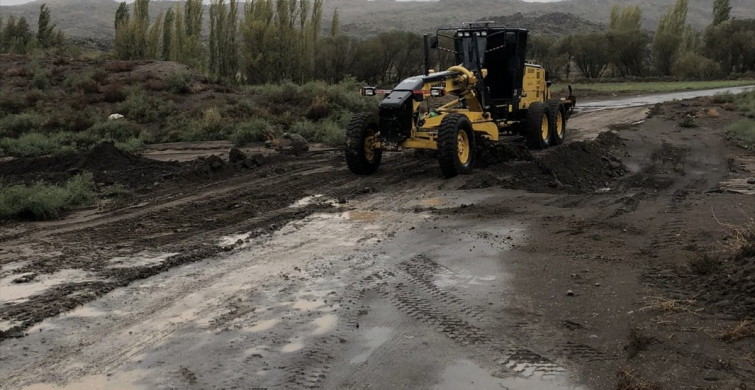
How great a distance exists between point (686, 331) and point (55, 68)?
2998 centimetres

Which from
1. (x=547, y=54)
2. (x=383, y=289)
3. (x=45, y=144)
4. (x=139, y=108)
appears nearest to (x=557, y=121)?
(x=383, y=289)

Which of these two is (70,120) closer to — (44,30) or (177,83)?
(177,83)

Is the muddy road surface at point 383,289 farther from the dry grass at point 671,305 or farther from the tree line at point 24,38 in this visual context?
the tree line at point 24,38

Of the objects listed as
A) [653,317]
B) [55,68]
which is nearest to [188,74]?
[55,68]

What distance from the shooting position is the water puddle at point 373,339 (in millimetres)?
5250

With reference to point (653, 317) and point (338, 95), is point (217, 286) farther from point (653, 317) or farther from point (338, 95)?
point (338, 95)

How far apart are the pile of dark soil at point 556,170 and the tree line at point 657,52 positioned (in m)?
51.7

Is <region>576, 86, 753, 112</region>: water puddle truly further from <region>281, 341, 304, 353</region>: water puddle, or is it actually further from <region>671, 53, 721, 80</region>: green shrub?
<region>281, 341, 304, 353</region>: water puddle

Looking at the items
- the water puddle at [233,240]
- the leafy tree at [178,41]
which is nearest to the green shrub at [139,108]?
the water puddle at [233,240]

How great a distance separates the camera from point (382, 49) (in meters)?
54.0

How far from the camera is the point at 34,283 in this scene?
6988 millimetres

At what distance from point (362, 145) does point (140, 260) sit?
619 centimetres

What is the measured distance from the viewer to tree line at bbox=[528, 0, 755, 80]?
62125 mm

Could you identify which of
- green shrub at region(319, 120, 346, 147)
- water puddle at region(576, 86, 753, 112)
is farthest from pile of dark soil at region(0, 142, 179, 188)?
water puddle at region(576, 86, 753, 112)
